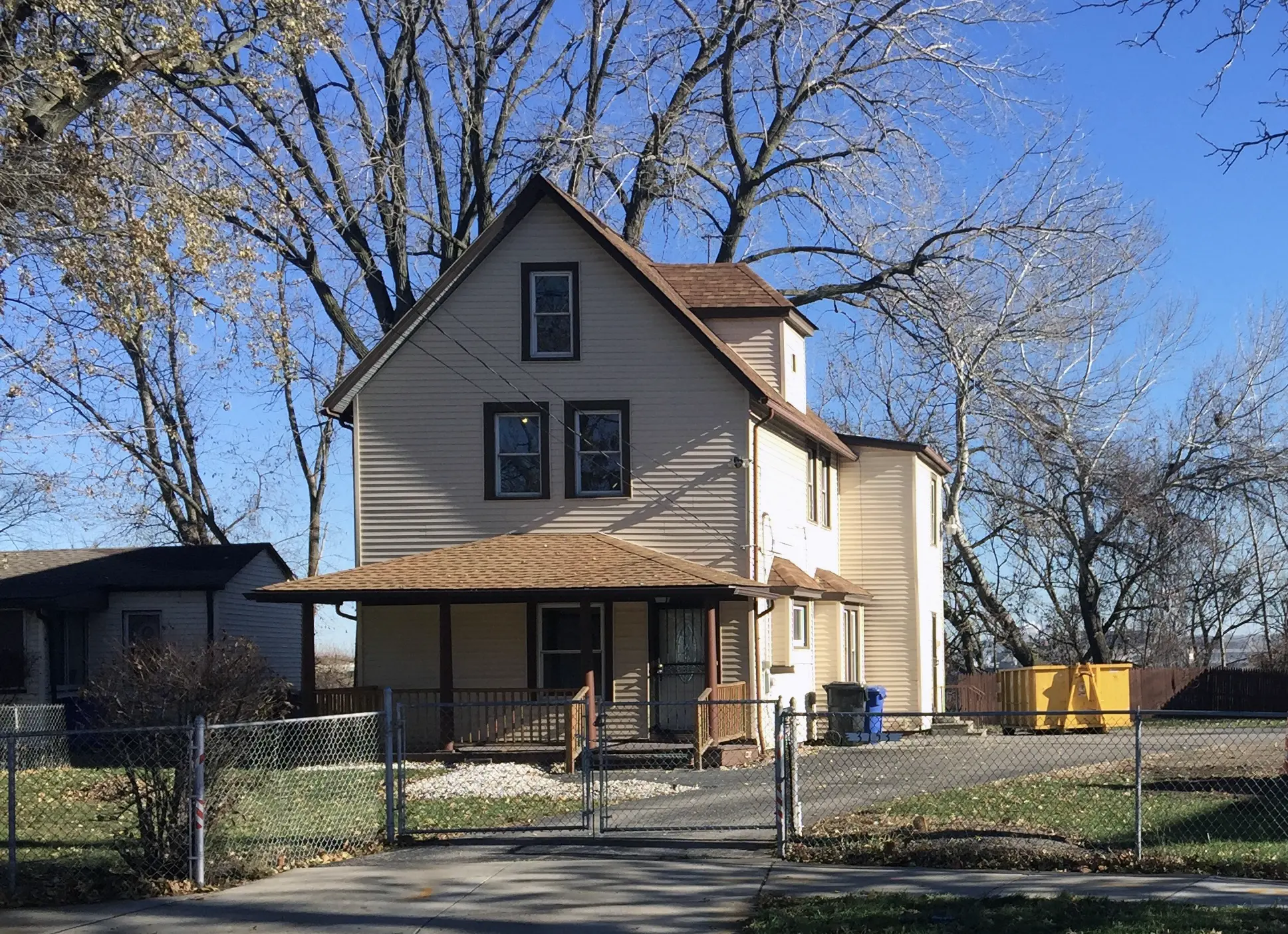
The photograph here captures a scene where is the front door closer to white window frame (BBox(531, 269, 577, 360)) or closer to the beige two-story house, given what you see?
the beige two-story house

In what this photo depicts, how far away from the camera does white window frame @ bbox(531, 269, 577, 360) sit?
83.8 ft

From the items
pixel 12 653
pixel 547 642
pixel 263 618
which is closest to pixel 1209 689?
pixel 547 642

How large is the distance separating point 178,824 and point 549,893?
10.4 ft

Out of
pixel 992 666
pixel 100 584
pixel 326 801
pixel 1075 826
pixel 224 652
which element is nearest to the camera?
pixel 224 652

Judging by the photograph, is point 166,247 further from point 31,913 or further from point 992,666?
point 992,666

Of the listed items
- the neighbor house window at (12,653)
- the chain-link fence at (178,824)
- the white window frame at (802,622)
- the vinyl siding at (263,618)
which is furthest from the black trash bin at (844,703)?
the neighbor house window at (12,653)

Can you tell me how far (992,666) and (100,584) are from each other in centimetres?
3199

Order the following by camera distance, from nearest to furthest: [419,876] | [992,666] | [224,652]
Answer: [419,876], [224,652], [992,666]

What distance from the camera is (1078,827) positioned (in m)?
14.9

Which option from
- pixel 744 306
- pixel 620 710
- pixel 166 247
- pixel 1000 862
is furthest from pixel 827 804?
pixel 744 306

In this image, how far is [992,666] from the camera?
2082 inches

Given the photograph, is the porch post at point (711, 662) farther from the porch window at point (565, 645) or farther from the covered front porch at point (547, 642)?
the porch window at point (565, 645)

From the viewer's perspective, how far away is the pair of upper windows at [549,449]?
25453 millimetres

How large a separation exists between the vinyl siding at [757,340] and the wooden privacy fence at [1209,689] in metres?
14.1
